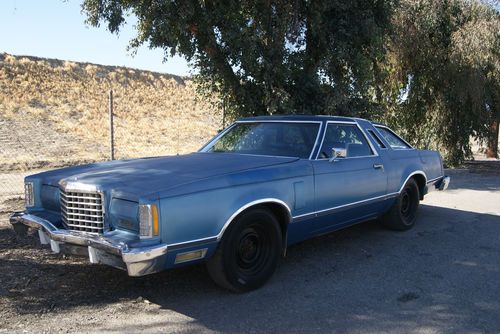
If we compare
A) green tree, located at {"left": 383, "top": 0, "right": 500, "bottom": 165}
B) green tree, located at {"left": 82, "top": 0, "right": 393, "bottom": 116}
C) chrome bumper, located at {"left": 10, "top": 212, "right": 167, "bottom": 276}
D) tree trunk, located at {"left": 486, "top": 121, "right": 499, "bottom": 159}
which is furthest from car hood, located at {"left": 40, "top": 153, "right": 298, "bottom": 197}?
tree trunk, located at {"left": 486, "top": 121, "right": 499, "bottom": 159}

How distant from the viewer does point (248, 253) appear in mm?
4402

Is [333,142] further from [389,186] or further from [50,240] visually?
[50,240]

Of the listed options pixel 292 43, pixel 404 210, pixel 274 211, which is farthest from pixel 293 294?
pixel 292 43

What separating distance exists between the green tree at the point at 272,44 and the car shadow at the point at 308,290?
446cm

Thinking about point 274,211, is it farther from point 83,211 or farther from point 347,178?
point 83,211

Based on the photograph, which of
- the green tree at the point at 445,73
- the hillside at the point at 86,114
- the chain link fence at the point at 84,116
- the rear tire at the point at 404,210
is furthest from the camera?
the hillside at the point at 86,114

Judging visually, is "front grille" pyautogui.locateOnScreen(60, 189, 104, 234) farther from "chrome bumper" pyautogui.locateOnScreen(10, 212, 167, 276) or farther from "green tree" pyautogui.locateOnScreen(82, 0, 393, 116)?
"green tree" pyautogui.locateOnScreen(82, 0, 393, 116)

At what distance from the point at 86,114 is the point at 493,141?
19.3 meters

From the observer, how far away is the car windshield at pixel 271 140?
528 cm

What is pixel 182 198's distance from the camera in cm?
376

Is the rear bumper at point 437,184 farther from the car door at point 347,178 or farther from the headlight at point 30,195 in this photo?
the headlight at point 30,195

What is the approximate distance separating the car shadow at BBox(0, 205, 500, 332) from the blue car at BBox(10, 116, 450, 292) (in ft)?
1.22

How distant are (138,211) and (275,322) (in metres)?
1.36

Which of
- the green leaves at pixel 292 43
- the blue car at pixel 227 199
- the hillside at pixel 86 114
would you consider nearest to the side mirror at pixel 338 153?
the blue car at pixel 227 199
